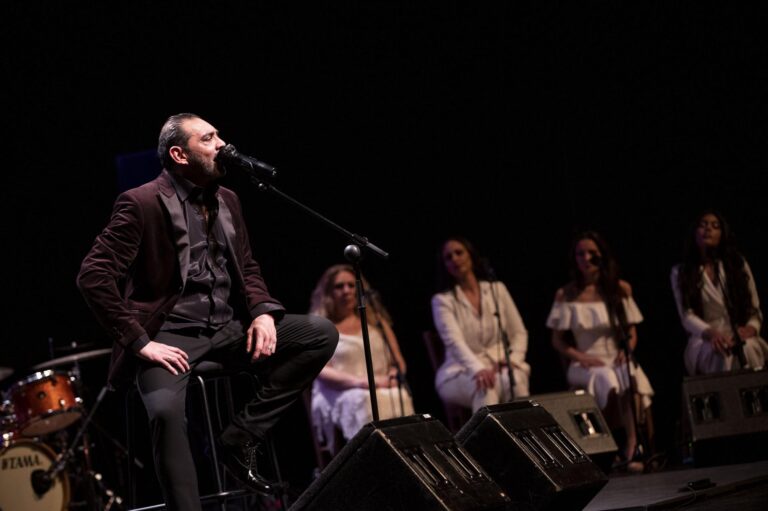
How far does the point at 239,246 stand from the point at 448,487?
4.40 feet

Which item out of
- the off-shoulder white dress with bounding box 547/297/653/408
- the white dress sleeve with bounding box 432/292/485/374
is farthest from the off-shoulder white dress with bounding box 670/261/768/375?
the white dress sleeve with bounding box 432/292/485/374

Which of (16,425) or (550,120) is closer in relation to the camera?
(16,425)

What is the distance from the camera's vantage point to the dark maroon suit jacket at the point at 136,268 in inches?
128

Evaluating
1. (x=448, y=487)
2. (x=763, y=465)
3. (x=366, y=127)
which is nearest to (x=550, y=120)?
(x=366, y=127)

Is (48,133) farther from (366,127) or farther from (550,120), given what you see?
(550,120)

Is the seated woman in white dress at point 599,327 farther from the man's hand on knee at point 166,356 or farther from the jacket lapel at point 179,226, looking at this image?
the man's hand on knee at point 166,356

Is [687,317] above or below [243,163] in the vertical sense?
below

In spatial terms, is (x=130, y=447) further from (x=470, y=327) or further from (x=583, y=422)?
(x=470, y=327)

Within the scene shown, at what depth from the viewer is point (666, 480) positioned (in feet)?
15.7

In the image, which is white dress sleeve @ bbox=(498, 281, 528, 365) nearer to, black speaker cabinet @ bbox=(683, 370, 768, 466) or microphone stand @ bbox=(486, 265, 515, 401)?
microphone stand @ bbox=(486, 265, 515, 401)

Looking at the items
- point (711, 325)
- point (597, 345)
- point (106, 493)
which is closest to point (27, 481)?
point (106, 493)

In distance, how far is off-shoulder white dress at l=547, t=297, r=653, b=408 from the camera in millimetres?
6293

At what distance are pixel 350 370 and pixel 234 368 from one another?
2722 millimetres

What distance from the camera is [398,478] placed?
2.79 metres
